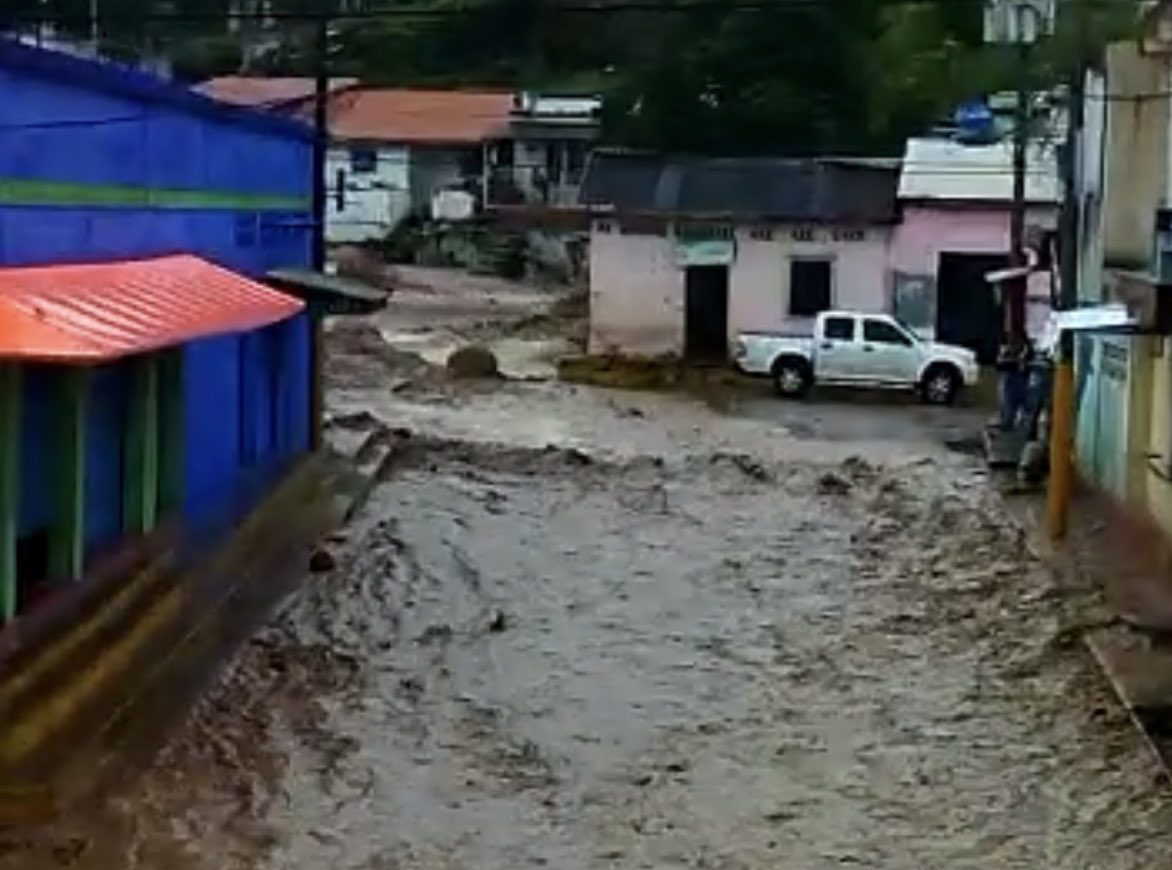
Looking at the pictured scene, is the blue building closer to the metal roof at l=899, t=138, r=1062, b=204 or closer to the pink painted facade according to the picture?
the pink painted facade

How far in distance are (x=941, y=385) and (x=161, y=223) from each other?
19922 mm

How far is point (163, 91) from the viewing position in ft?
53.5

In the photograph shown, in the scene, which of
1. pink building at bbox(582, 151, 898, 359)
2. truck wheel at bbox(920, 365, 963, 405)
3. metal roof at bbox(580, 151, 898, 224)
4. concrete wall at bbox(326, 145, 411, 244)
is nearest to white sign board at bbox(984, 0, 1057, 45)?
metal roof at bbox(580, 151, 898, 224)

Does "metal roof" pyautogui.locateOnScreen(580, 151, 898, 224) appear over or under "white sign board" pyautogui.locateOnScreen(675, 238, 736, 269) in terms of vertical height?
over

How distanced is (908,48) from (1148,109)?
25083 millimetres

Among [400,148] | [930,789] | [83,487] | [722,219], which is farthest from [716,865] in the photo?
[400,148]

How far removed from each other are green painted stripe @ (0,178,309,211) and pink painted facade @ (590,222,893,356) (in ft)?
55.9

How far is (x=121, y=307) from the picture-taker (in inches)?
476

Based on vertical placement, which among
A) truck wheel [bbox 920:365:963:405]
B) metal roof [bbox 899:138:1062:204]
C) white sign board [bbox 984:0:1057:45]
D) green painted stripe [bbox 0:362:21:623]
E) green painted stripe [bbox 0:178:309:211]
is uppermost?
white sign board [bbox 984:0:1057:45]

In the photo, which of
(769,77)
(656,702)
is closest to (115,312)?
(656,702)

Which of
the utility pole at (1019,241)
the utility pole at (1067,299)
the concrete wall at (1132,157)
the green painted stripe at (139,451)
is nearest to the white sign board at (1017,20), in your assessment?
the utility pole at (1019,241)

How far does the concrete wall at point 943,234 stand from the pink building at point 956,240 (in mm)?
17

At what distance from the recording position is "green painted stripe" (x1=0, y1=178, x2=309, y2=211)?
1291 cm

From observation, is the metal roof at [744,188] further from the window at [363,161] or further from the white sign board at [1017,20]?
the window at [363,161]
